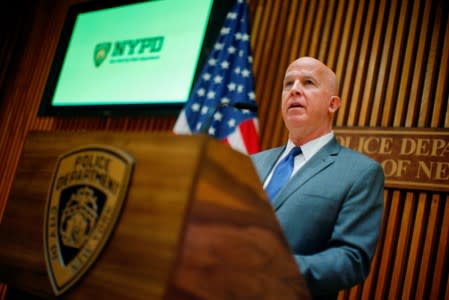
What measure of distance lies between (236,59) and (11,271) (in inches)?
112

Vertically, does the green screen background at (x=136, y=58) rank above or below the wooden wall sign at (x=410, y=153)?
above

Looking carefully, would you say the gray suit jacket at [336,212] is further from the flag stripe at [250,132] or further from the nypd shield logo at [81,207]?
the flag stripe at [250,132]

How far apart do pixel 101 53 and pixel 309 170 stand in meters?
3.19

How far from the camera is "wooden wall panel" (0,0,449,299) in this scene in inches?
108

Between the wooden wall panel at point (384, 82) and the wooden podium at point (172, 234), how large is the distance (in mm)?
1993

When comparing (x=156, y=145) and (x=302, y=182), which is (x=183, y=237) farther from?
(x=302, y=182)

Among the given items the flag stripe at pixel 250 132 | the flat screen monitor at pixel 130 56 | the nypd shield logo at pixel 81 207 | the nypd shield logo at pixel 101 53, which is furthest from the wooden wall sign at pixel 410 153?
the nypd shield logo at pixel 101 53

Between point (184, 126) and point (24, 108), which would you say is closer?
point (184, 126)

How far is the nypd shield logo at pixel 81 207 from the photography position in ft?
3.03

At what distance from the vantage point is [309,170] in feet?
5.27

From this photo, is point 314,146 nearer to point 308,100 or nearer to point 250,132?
point 308,100

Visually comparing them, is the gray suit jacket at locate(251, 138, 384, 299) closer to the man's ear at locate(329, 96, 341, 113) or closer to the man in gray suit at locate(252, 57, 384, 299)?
the man in gray suit at locate(252, 57, 384, 299)

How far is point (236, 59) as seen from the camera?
3.67m

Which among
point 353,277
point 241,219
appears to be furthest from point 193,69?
point 241,219
